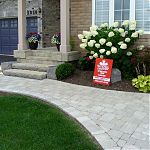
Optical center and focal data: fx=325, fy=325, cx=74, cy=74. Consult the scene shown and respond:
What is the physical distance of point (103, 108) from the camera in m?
6.67

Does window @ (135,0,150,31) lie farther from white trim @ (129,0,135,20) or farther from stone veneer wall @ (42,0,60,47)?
stone veneer wall @ (42,0,60,47)

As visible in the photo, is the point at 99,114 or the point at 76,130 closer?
the point at 76,130

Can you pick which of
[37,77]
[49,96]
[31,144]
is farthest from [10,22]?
[31,144]

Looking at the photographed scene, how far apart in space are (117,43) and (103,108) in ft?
10.9

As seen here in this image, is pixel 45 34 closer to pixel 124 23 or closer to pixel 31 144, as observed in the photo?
pixel 124 23

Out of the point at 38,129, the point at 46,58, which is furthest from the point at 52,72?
the point at 38,129

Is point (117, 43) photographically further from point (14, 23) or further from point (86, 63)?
point (14, 23)

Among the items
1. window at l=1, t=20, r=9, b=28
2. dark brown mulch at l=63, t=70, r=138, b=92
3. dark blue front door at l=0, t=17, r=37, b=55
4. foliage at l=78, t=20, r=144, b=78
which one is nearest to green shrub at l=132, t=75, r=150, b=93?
dark brown mulch at l=63, t=70, r=138, b=92

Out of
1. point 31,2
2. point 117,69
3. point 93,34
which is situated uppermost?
point 31,2

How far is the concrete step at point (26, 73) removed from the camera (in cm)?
1020

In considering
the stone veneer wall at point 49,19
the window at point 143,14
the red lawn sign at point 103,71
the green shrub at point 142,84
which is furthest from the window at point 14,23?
the green shrub at point 142,84

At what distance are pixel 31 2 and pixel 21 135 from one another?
11.4m

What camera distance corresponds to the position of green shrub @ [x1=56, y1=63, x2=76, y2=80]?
9828mm

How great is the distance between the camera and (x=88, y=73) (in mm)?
10414
